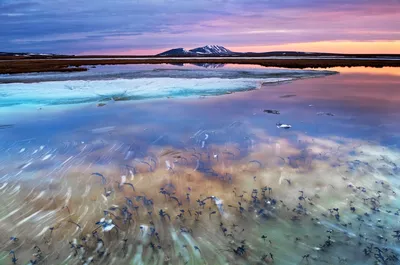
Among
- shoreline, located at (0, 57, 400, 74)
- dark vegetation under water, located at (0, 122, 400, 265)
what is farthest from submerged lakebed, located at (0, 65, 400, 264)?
shoreline, located at (0, 57, 400, 74)

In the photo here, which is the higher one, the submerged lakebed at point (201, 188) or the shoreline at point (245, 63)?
the shoreline at point (245, 63)

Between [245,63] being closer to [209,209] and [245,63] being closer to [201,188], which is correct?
[201,188]

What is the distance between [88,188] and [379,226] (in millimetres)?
4881

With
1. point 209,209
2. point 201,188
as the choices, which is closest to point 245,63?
point 201,188

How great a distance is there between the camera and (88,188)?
558 centimetres

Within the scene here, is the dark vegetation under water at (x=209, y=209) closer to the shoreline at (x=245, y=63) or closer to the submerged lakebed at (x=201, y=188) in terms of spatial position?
the submerged lakebed at (x=201, y=188)

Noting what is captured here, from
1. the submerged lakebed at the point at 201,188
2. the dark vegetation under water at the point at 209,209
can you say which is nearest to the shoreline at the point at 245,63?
the submerged lakebed at the point at 201,188

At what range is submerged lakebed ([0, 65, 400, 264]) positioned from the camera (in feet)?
12.9

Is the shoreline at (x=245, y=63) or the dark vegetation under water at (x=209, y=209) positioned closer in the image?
Result: the dark vegetation under water at (x=209, y=209)

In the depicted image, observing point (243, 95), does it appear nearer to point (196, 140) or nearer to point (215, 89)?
point (215, 89)

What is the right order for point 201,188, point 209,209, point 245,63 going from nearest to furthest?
point 209,209, point 201,188, point 245,63

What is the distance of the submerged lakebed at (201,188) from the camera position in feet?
12.9

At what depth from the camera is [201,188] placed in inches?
219

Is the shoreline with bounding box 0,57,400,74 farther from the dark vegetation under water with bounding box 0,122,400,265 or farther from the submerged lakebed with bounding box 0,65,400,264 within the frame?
→ the dark vegetation under water with bounding box 0,122,400,265
